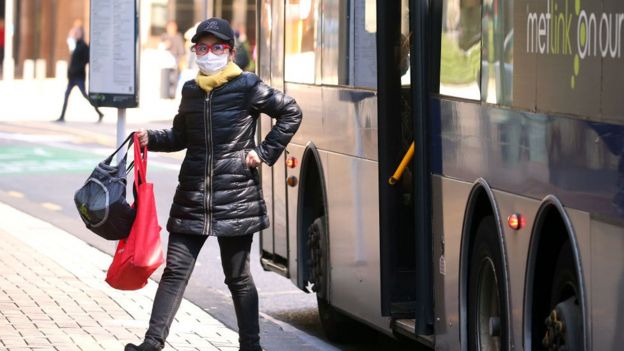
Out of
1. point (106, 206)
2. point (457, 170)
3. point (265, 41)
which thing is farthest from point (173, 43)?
point (457, 170)

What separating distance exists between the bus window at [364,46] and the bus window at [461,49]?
0.97 meters

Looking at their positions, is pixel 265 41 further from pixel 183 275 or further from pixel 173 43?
pixel 173 43

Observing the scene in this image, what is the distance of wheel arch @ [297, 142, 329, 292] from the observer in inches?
410

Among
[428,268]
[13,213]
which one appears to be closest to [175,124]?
[428,268]

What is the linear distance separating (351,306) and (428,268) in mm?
1436

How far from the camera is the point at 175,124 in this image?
8805 mm

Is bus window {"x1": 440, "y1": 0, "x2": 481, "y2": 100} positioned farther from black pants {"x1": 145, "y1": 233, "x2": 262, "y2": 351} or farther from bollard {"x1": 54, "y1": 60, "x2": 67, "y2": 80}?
bollard {"x1": 54, "y1": 60, "x2": 67, "y2": 80}

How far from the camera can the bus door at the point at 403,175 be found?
822cm

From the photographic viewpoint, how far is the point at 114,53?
45.2 ft

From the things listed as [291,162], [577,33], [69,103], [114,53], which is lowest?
[69,103]

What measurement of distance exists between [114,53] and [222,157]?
5.36m

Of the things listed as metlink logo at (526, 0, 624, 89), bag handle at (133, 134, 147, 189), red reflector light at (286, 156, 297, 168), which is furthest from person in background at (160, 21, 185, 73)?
metlink logo at (526, 0, 624, 89)

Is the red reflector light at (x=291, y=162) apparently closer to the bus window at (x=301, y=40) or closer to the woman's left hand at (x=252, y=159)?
the bus window at (x=301, y=40)

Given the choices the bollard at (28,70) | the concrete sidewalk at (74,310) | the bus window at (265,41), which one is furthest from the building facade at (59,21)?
the bus window at (265,41)
